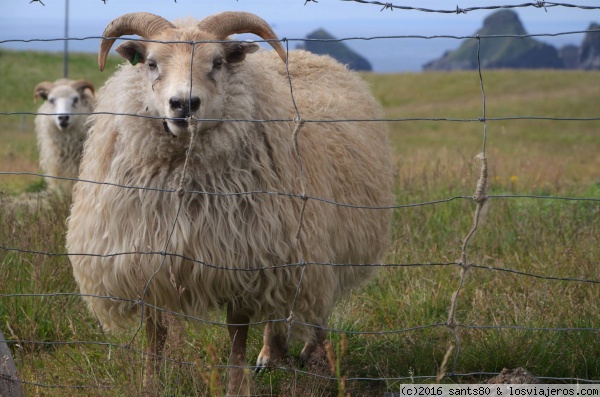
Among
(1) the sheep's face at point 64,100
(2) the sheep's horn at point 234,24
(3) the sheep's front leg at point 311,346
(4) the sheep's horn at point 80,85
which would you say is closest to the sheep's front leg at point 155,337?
(3) the sheep's front leg at point 311,346

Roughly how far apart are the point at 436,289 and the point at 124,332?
2.00m

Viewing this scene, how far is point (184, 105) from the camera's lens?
339 centimetres

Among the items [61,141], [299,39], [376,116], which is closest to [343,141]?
[376,116]

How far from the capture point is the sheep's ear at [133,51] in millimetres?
3689

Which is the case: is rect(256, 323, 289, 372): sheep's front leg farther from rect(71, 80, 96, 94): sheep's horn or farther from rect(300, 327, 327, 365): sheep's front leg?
rect(71, 80, 96, 94): sheep's horn

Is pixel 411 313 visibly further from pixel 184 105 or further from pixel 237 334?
pixel 184 105

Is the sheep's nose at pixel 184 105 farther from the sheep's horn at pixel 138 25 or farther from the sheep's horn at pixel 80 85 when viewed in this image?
the sheep's horn at pixel 80 85

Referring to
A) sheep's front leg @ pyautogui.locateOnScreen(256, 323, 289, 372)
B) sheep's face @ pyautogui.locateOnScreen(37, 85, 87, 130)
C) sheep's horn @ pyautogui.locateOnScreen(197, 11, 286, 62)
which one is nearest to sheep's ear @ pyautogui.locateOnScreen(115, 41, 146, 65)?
sheep's horn @ pyautogui.locateOnScreen(197, 11, 286, 62)

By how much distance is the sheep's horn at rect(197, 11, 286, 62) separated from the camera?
3734 millimetres

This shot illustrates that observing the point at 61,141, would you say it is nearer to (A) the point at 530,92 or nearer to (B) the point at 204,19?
(B) the point at 204,19

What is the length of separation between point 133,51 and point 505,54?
84.8 metres

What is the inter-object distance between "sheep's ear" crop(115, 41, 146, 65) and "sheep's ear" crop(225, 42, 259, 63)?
1.33ft

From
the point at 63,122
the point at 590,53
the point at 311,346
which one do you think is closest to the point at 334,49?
the point at 311,346

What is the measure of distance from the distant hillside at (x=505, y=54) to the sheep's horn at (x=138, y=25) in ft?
241
